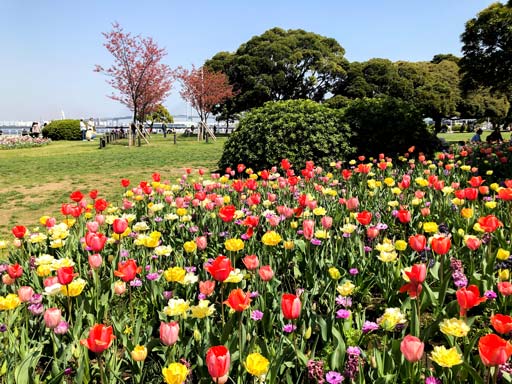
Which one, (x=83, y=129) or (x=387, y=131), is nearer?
(x=387, y=131)

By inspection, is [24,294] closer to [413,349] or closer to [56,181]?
[413,349]

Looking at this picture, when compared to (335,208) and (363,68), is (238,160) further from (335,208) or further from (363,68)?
(363,68)

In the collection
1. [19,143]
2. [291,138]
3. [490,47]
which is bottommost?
[19,143]

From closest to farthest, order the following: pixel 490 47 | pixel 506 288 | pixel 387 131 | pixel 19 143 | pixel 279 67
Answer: pixel 506 288, pixel 387 131, pixel 490 47, pixel 19 143, pixel 279 67

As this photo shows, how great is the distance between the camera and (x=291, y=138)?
9336mm

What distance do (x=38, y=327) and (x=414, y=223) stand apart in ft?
10.6

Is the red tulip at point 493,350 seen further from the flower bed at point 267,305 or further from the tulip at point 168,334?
the tulip at point 168,334

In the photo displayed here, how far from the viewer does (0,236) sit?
5.74 meters

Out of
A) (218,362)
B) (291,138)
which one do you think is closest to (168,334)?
(218,362)

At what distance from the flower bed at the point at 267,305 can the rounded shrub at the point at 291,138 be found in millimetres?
4726

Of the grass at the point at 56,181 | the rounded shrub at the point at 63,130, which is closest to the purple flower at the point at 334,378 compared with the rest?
the grass at the point at 56,181

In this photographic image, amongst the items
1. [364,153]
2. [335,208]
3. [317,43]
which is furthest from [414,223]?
[317,43]

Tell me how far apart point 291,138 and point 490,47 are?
14050mm

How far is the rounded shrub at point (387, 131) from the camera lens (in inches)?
385
